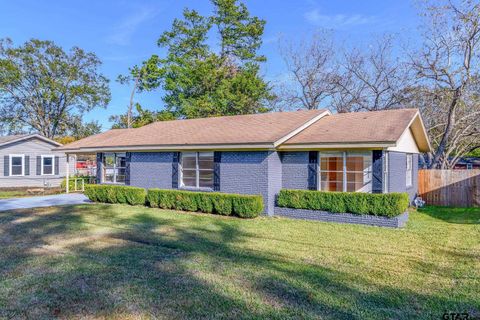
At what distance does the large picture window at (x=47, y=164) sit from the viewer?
23964 mm

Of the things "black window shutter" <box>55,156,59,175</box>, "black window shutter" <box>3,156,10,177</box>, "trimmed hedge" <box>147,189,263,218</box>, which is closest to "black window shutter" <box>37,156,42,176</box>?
"black window shutter" <box>55,156,59,175</box>

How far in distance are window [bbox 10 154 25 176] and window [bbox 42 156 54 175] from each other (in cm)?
126

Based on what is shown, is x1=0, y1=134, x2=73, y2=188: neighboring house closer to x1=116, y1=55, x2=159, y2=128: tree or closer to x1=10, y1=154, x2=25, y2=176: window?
x1=10, y1=154, x2=25, y2=176: window

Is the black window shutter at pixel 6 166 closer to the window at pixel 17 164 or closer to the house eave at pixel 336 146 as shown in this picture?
the window at pixel 17 164

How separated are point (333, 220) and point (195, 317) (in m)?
7.87

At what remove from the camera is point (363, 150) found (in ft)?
36.7

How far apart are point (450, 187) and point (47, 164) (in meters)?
25.4

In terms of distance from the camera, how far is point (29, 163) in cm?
2325

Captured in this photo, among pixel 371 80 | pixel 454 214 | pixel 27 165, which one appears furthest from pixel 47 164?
pixel 454 214

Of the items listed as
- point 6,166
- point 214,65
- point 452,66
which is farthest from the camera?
point 214,65

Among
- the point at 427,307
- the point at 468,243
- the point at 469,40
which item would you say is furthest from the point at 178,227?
the point at 469,40

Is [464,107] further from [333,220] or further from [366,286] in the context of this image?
[366,286]

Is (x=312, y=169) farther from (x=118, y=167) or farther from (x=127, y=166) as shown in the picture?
(x=118, y=167)

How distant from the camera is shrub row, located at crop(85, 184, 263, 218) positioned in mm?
11570
